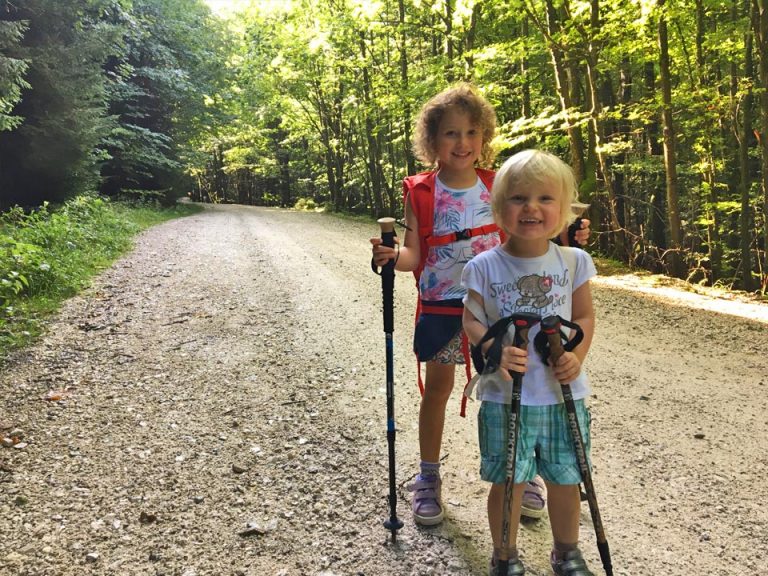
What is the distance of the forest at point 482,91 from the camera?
9.40 meters

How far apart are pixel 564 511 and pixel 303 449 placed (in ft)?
6.26

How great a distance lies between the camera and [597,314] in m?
6.90

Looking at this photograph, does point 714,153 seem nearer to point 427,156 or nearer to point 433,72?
point 433,72

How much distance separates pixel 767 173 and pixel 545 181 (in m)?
7.84

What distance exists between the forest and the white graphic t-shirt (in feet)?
4.41

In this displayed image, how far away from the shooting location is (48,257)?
789 centimetres

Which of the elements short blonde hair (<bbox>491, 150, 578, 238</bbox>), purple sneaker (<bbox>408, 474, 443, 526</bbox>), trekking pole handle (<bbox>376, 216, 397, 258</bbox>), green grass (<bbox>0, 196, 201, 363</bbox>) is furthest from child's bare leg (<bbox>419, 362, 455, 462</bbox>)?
green grass (<bbox>0, 196, 201, 363</bbox>)

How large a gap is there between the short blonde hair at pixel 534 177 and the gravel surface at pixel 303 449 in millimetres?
1615

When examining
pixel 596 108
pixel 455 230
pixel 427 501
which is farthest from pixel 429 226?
pixel 596 108

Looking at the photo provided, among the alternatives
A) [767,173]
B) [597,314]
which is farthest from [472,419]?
[767,173]

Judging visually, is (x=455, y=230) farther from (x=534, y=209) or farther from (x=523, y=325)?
(x=523, y=325)

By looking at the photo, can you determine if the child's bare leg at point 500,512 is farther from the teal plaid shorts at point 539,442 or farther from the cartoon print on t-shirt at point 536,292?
the cartoon print on t-shirt at point 536,292

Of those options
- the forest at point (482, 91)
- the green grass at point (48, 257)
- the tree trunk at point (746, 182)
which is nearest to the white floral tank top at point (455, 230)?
the forest at point (482, 91)

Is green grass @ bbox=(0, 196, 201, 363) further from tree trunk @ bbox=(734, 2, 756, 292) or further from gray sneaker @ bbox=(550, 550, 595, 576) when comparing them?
tree trunk @ bbox=(734, 2, 756, 292)
